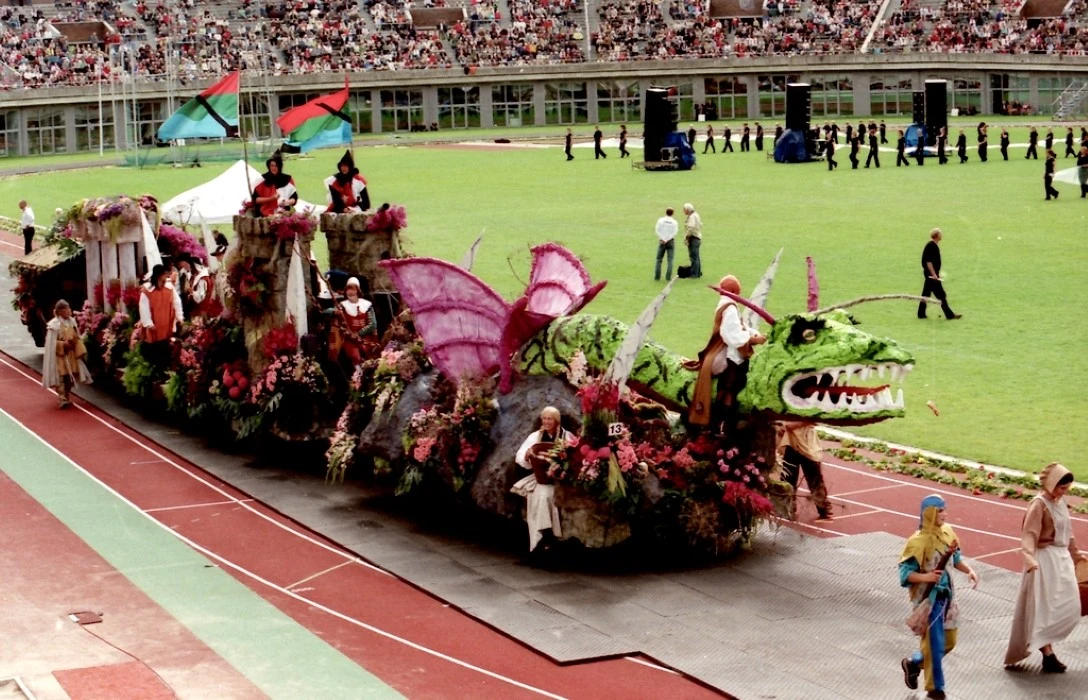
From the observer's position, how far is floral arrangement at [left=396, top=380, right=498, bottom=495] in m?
14.8

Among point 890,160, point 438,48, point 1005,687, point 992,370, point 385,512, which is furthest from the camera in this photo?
point 438,48

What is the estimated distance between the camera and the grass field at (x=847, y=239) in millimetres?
19297

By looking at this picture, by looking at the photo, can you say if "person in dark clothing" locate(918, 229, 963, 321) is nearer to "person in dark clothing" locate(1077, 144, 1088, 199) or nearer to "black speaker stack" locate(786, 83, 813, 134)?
"person in dark clothing" locate(1077, 144, 1088, 199)

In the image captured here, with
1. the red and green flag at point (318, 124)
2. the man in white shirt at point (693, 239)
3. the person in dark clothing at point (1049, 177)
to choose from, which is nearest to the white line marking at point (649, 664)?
the red and green flag at point (318, 124)

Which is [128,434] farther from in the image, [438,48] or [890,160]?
[438,48]

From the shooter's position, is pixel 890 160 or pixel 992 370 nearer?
pixel 992 370

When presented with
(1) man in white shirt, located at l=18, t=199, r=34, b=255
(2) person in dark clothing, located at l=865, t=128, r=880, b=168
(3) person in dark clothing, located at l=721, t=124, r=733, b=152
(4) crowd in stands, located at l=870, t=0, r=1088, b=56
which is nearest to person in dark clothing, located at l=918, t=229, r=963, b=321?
(1) man in white shirt, located at l=18, t=199, r=34, b=255

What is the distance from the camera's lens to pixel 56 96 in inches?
2685

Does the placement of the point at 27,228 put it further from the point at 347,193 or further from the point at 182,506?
the point at 182,506

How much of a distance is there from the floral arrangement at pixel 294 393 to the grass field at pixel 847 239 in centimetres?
257

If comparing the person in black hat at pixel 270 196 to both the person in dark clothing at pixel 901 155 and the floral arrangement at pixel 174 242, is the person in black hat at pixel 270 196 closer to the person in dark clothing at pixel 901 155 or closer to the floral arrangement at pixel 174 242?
the floral arrangement at pixel 174 242

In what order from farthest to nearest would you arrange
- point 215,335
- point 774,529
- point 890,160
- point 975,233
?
1. point 890,160
2. point 975,233
3. point 215,335
4. point 774,529

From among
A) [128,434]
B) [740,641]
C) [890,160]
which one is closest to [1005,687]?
[740,641]

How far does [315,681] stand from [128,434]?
32.0ft
